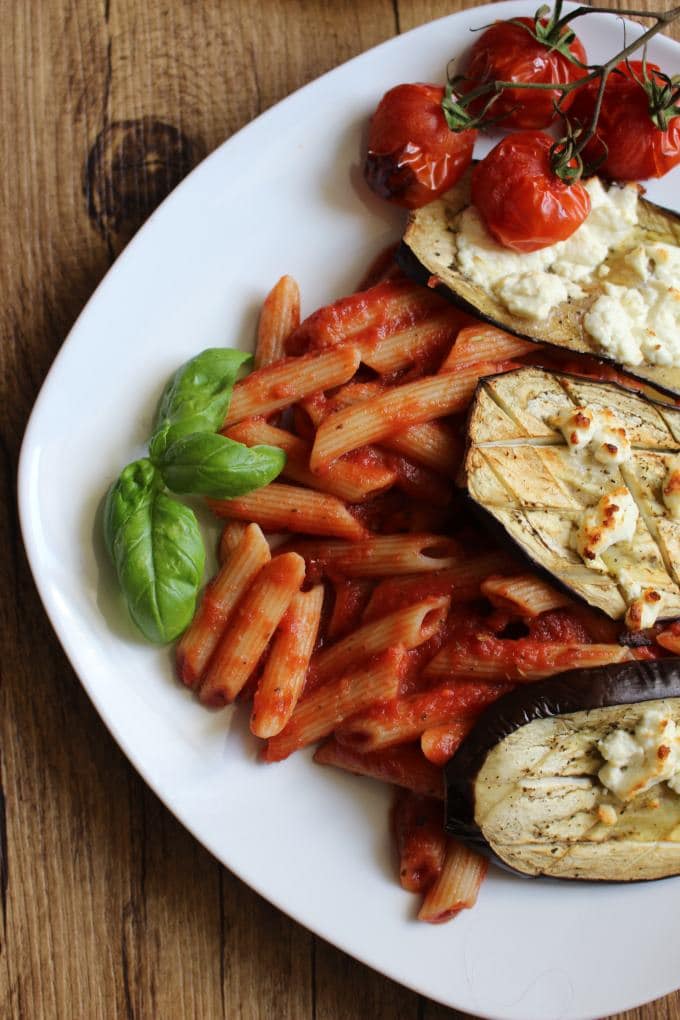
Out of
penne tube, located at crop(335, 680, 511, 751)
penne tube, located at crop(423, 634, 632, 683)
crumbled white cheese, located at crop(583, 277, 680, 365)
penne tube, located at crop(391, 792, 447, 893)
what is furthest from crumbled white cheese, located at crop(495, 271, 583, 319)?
penne tube, located at crop(391, 792, 447, 893)

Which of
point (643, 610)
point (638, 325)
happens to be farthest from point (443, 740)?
point (638, 325)

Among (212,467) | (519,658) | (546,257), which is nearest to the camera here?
(212,467)

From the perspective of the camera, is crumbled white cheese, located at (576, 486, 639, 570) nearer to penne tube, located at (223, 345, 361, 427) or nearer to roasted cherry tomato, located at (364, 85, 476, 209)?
penne tube, located at (223, 345, 361, 427)

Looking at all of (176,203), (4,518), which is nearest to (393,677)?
(4,518)

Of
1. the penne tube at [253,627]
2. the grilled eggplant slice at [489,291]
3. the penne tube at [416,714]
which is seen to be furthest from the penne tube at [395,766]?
the grilled eggplant slice at [489,291]

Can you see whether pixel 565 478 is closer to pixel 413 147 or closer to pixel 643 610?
pixel 643 610

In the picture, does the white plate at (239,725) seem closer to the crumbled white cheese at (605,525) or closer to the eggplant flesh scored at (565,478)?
the eggplant flesh scored at (565,478)
